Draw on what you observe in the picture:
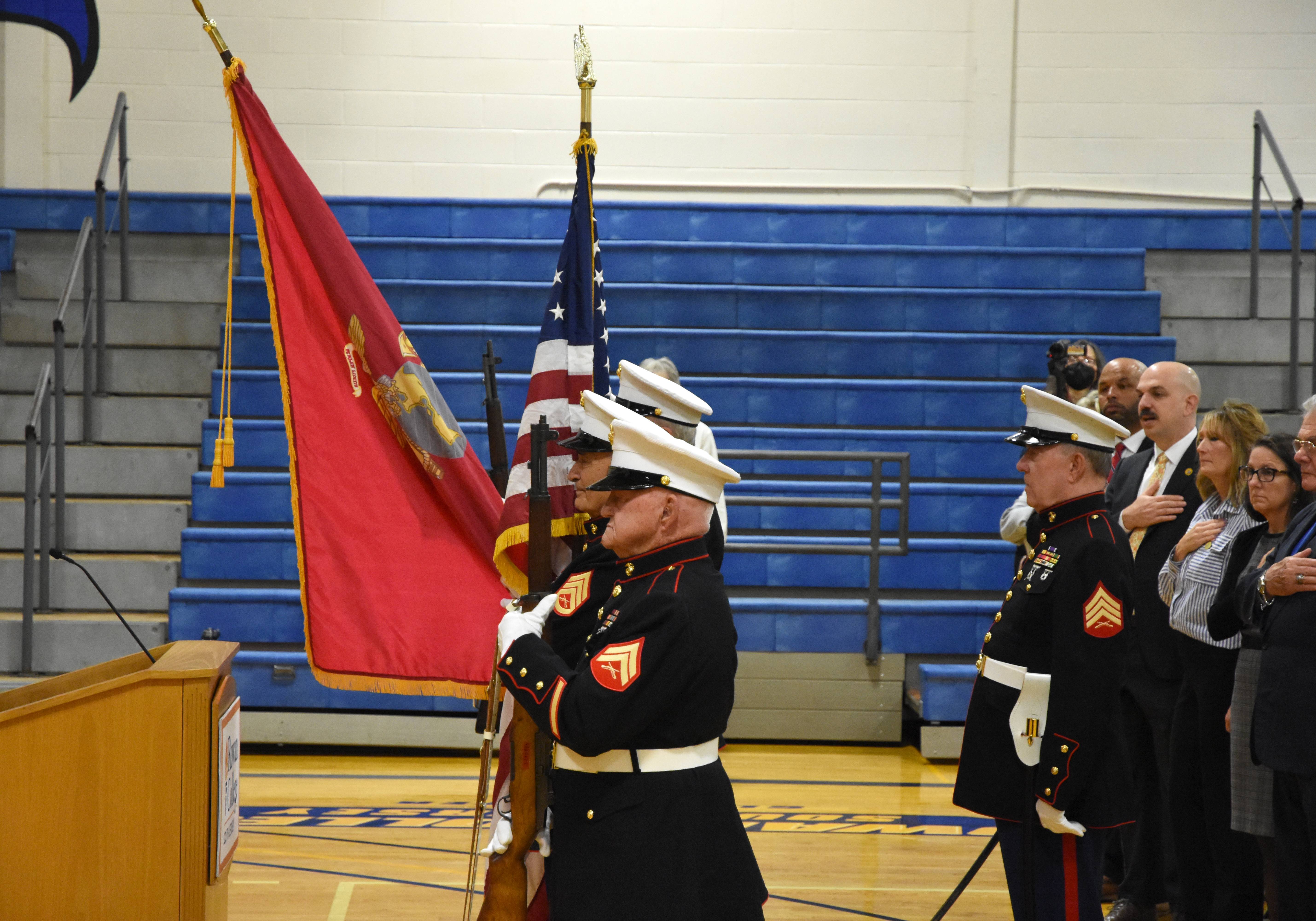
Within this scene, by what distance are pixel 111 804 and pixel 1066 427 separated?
77.5 inches

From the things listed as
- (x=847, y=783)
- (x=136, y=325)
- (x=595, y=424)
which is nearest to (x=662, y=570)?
(x=595, y=424)

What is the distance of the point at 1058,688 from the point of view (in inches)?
97.2

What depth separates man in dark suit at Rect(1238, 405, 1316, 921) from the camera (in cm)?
265

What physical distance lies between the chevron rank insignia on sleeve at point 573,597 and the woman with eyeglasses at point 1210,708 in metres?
1.71

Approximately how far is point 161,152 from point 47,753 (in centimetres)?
596

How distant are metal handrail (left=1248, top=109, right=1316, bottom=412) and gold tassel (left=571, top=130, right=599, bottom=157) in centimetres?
403

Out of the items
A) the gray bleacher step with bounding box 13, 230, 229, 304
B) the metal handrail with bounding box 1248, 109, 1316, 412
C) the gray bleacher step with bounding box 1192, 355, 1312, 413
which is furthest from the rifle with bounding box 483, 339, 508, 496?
the gray bleacher step with bounding box 1192, 355, 1312, 413

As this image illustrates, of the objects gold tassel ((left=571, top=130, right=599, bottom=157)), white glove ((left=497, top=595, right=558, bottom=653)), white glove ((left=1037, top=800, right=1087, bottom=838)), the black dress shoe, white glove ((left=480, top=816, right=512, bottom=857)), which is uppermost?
gold tassel ((left=571, top=130, right=599, bottom=157))

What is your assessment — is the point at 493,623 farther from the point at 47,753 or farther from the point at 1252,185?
the point at 1252,185

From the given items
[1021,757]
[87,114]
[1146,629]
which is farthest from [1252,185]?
[87,114]

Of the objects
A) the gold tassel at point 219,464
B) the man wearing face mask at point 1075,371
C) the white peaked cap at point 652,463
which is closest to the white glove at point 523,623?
the white peaked cap at point 652,463

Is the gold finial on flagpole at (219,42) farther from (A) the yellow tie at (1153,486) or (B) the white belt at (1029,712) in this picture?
(A) the yellow tie at (1153,486)

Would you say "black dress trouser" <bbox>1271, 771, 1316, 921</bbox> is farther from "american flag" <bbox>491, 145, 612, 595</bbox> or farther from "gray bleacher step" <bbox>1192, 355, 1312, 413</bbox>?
"gray bleacher step" <bbox>1192, 355, 1312, 413</bbox>

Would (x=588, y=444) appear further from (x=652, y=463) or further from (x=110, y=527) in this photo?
(x=110, y=527)
